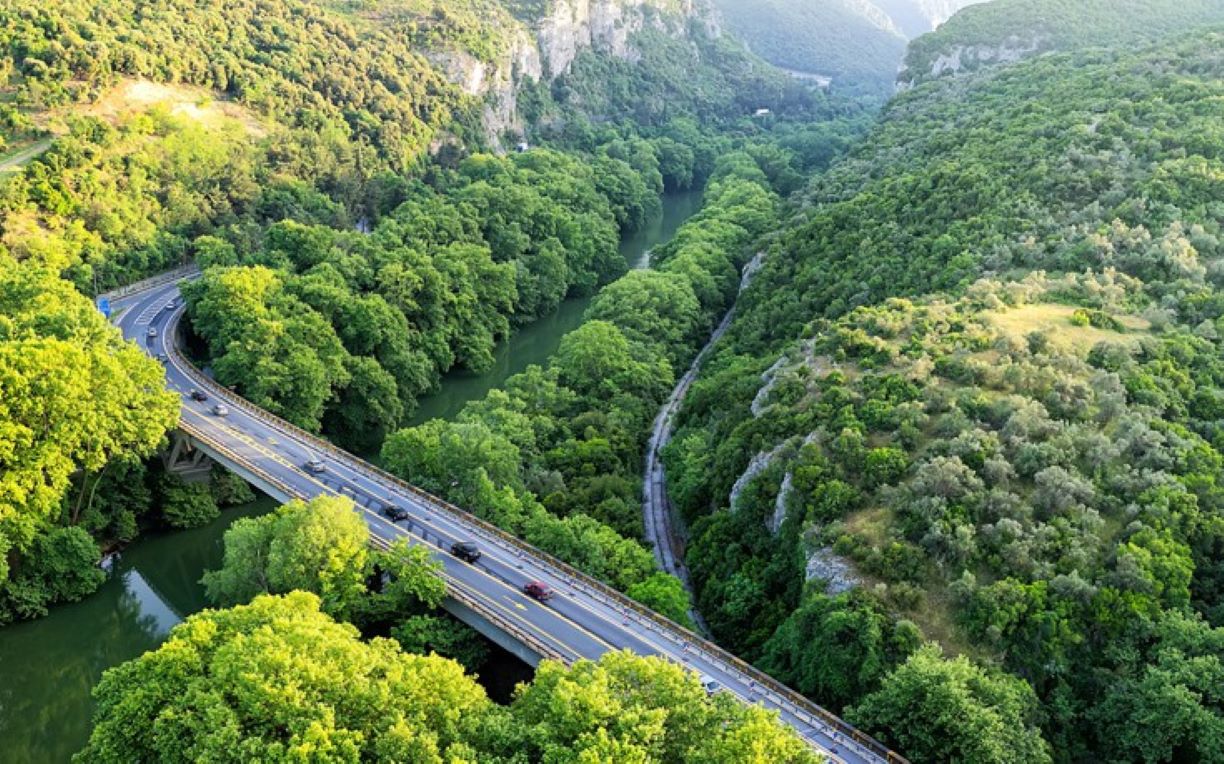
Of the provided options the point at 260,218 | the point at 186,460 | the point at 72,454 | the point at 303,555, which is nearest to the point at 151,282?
the point at 260,218

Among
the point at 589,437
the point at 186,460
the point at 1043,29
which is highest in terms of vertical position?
the point at 1043,29

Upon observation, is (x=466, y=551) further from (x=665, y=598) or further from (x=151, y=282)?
(x=151, y=282)

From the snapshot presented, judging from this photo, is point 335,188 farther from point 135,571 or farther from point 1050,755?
point 1050,755

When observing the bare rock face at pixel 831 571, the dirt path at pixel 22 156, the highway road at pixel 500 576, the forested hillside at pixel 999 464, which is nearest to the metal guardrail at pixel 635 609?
the highway road at pixel 500 576

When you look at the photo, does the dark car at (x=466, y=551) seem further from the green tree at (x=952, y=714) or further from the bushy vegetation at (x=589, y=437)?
the green tree at (x=952, y=714)

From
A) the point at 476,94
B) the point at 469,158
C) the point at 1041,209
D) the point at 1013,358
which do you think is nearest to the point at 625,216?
the point at 469,158

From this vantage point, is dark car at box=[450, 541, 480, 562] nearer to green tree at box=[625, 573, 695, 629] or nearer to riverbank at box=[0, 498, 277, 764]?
green tree at box=[625, 573, 695, 629]
